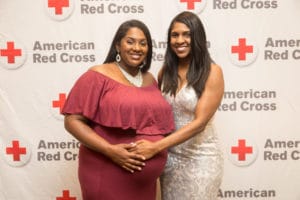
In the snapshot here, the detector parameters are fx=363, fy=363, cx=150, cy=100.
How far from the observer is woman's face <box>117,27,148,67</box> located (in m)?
1.52

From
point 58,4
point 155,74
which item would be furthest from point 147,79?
point 58,4

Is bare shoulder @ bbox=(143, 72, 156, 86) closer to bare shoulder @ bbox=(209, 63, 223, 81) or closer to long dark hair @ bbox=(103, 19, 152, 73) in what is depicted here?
long dark hair @ bbox=(103, 19, 152, 73)

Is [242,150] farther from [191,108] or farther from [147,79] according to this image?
[147,79]

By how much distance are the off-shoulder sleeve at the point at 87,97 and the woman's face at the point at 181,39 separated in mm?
414

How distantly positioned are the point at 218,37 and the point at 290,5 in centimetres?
46

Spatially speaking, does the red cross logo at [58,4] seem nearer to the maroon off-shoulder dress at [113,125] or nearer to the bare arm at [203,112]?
the maroon off-shoulder dress at [113,125]

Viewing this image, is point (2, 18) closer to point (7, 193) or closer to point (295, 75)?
point (7, 193)

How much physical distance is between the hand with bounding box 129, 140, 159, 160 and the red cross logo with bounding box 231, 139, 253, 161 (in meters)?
0.87

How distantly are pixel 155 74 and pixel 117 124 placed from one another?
807 millimetres

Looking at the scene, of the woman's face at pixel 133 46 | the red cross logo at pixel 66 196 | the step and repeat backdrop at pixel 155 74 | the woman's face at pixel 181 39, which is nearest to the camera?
the woman's face at pixel 133 46

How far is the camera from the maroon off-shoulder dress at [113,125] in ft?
4.70

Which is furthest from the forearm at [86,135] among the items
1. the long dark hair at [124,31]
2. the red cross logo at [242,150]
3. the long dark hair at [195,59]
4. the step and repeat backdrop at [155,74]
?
the red cross logo at [242,150]

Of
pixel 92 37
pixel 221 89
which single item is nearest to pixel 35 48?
pixel 92 37

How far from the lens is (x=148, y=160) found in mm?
1480
